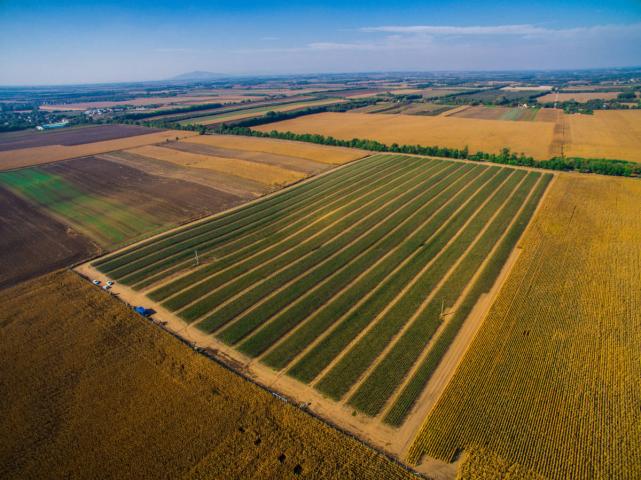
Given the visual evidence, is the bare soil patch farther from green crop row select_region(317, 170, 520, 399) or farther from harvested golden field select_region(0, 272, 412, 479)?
harvested golden field select_region(0, 272, 412, 479)

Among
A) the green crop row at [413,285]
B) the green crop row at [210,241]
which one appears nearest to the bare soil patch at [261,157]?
the green crop row at [210,241]

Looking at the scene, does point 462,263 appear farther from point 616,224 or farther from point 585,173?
point 585,173

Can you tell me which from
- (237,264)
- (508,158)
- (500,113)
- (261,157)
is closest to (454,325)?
(237,264)

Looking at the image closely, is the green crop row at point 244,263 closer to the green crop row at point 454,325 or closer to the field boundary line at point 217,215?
the field boundary line at point 217,215

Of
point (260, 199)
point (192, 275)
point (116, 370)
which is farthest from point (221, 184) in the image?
point (116, 370)

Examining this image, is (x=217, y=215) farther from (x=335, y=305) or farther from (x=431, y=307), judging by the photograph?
(x=431, y=307)
